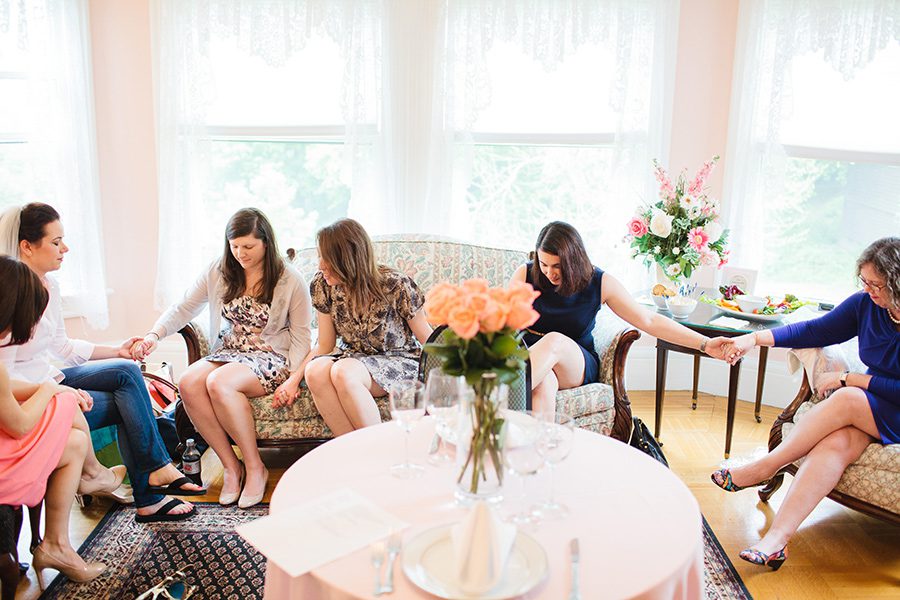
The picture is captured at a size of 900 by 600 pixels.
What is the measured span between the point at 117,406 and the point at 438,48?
2282 millimetres

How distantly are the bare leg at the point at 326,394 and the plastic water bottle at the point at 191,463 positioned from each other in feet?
1.81

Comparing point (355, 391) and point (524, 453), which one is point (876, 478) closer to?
point (524, 453)

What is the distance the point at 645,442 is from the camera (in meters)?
3.10

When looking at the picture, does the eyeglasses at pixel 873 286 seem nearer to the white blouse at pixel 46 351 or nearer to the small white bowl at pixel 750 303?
the small white bowl at pixel 750 303

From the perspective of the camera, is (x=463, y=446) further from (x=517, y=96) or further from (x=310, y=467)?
(x=517, y=96)

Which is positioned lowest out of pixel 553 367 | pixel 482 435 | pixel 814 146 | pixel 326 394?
pixel 326 394

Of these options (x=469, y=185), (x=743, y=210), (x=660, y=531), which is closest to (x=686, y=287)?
(x=743, y=210)

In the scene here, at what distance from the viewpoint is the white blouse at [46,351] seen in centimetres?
269

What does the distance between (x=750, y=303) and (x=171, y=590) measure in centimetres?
256

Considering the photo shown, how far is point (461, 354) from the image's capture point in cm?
162

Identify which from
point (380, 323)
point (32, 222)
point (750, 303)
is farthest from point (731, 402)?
point (32, 222)

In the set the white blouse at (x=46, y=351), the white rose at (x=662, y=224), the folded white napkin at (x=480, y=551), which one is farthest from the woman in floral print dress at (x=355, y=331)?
the folded white napkin at (x=480, y=551)

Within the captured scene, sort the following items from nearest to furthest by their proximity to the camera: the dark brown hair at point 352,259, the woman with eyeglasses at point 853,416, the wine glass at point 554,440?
the wine glass at point 554,440 < the woman with eyeglasses at point 853,416 < the dark brown hair at point 352,259

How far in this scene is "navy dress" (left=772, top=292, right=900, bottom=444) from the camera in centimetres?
267
